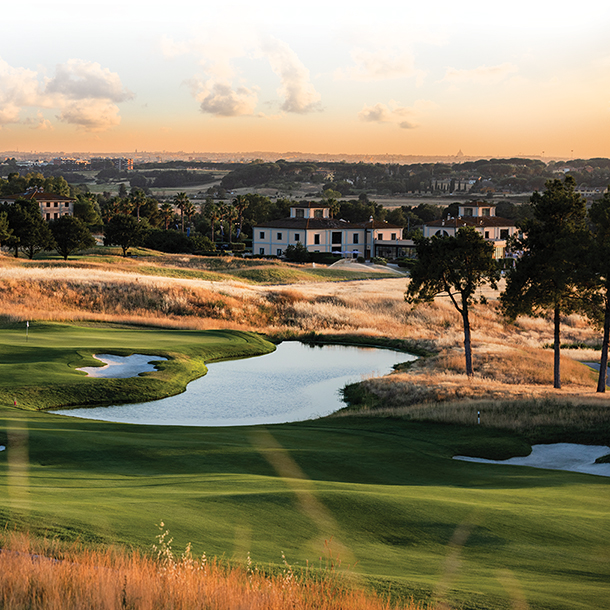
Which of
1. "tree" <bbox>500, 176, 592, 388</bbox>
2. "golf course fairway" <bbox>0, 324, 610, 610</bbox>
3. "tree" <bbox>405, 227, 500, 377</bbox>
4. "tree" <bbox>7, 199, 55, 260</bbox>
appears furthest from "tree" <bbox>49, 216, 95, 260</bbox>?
"golf course fairway" <bbox>0, 324, 610, 610</bbox>

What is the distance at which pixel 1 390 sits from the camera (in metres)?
28.0

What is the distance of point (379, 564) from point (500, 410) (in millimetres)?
18973

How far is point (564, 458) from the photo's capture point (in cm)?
2125

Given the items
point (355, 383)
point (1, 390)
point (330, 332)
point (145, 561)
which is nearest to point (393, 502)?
point (145, 561)

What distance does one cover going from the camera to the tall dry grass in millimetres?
6711

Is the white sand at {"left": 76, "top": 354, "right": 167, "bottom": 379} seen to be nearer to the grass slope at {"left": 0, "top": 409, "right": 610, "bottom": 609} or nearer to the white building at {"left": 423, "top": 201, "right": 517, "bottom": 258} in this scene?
the grass slope at {"left": 0, "top": 409, "right": 610, "bottom": 609}

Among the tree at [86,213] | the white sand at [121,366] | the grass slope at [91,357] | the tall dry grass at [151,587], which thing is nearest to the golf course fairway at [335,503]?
the tall dry grass at [151,587]

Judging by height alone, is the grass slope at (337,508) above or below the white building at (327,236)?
below

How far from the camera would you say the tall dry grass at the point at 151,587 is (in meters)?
6.71

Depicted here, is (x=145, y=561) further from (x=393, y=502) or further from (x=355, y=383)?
(x=355, y=383)

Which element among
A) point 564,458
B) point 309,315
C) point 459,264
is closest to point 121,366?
point 459,264

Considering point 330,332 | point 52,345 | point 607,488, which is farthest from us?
point 330,332

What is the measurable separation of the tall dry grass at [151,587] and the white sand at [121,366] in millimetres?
27103

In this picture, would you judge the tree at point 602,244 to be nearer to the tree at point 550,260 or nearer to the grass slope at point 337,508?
the tree at point 550,260
